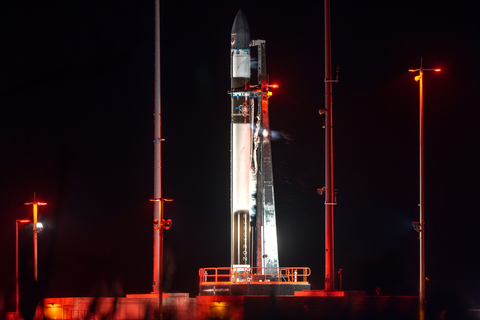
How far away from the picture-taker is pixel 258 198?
31.9 meters

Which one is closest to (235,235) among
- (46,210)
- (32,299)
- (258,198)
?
(258,198)

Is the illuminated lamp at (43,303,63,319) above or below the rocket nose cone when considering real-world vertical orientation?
below

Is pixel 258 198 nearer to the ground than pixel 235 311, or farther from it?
farther from it

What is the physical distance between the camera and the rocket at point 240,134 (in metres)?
32.2

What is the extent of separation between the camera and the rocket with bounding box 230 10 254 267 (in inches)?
1266

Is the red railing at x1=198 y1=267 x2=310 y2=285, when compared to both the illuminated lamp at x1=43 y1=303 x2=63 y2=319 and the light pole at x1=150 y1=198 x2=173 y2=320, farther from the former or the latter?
the illuminated lamp at x1=43 y1=303 x2=63 y2=319

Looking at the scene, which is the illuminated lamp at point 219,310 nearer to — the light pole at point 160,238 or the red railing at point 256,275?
the red railing at point 256,275

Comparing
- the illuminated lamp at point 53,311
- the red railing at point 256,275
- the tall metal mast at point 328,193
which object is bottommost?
the illuminated lamp at point 53,311

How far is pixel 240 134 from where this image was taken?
32.4 m

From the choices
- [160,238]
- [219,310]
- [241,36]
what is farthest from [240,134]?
[219,310]

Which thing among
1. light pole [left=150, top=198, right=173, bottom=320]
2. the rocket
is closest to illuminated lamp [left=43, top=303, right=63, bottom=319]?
light pole [left=150, top=198, right=173, bottom=320]

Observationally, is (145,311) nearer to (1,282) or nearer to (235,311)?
(235,311)

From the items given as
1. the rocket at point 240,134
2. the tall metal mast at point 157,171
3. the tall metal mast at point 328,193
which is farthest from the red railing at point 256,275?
the tall metal mast at point 157,171

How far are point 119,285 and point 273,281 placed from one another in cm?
1628
